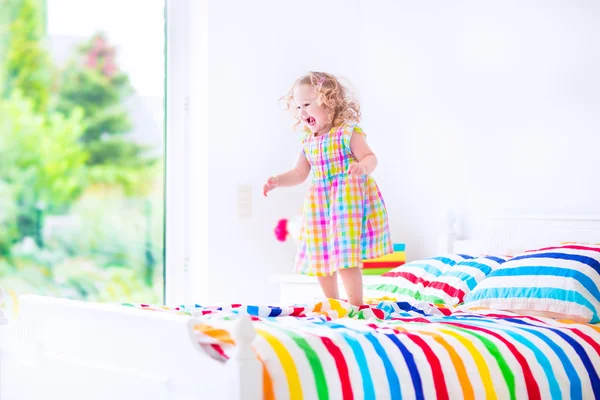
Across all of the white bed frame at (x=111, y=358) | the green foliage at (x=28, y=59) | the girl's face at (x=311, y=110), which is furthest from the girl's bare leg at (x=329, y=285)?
the green foliage at (x=28, y=59)

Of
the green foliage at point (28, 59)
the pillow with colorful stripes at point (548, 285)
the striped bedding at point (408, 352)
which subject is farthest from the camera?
the green foliage at point (28, 59)

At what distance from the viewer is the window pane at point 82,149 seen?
125 inches

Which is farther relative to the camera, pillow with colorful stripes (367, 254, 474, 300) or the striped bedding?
pillow with colorful stripes (367, 254, 474, 300)

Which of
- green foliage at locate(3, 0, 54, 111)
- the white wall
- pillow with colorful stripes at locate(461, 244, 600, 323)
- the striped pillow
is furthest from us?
green foliage at locate(3, 0, 54, 111)

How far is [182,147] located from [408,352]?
2.06 meters

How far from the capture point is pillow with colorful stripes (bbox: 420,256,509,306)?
2.50m

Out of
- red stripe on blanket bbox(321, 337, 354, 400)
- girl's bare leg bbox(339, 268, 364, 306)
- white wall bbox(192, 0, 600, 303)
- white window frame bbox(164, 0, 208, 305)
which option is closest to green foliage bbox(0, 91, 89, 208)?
white window frame bbox(164, 0, 208, 305)

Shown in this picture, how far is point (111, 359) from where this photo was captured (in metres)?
1.70

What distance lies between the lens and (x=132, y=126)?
135 inches

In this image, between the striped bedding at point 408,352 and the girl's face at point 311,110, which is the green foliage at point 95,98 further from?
the striped bedding at point 408,352

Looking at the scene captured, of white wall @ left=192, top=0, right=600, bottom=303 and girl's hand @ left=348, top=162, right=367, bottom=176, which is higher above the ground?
white wall @ left=192, top=0, right=600, bottom=303

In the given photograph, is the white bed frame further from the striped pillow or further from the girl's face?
the striped pillow

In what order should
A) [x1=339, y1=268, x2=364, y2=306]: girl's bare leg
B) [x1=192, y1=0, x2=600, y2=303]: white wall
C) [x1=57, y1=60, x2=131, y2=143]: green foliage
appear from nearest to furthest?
[x1=339, y1=268, x2=364, y2=306]: girl's bare leg
[x1=192, y1=0, x2=600, y2=303]: white wall
[x1=57, y1=60, x2=131, y2=143]: green foliage

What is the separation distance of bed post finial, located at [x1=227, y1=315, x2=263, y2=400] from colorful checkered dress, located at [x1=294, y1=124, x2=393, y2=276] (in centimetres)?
99
